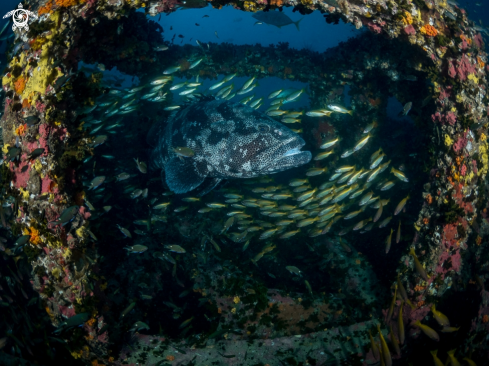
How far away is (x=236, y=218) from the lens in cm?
630

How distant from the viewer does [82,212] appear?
3.67 m

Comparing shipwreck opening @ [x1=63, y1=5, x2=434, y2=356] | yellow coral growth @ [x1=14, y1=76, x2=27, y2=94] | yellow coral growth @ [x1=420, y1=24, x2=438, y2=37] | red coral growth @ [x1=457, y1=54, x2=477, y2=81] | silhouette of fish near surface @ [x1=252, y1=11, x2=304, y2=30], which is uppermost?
silhouette of fish near surface @ [x1=252, y1=11, x2=304, y2=30]

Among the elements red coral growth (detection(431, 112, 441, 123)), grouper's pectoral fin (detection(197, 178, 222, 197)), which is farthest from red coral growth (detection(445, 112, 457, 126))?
grouper's pectoral fin (detection(197, 178, 222, 197))

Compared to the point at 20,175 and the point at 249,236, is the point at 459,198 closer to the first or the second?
the point at 249,236

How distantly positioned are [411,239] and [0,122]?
279 inches

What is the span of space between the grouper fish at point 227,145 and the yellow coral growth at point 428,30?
8.76ft

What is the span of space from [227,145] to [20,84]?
10.8ft

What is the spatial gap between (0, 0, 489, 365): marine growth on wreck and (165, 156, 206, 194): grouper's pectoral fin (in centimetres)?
3

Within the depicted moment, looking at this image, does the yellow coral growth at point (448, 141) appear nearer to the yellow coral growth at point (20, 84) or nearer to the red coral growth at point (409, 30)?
the red coral growth at point (409, 30)

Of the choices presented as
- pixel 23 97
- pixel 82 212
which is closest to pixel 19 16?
pixel 23 97

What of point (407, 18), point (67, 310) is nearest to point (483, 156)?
point (407, 18)

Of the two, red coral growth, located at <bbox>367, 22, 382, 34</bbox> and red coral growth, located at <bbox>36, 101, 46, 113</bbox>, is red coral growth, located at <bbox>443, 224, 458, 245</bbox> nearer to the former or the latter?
red coral growth, located at <bbox>367, 22, 382, 34</bbox>

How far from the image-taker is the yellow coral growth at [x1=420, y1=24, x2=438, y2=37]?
14.2 feet

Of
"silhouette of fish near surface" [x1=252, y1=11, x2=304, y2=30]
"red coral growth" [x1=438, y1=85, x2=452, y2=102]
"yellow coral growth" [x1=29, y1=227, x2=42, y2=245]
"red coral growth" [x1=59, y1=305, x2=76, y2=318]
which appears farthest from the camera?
"silhouette of fish near surface" [x1=252, y1=11, x2=304, y2=30]
